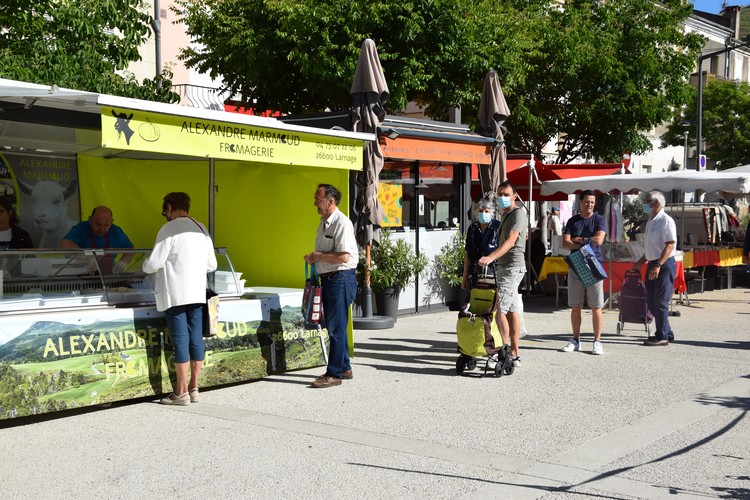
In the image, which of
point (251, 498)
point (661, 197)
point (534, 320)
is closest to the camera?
point (251, 498)

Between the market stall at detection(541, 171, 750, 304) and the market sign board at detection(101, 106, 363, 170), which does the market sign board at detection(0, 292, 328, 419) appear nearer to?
the market sign board at detection(101, 106, 363, 170)

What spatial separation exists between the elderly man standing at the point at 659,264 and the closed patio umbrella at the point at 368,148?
3343 millimetres

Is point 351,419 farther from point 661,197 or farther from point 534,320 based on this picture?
point 534,320

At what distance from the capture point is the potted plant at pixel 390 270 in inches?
490

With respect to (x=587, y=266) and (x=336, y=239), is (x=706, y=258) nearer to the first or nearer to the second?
(x=587, y=266)

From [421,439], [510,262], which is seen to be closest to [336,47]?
[510,262]

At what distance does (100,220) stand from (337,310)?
2396 millimetres

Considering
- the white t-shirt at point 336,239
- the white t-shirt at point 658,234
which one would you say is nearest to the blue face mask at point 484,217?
the white t-shirt at point 336,239

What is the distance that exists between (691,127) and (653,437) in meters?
37.7

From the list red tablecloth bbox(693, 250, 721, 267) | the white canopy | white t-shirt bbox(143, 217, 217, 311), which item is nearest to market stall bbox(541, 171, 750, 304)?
the white canopy

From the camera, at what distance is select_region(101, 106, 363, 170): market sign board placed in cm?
637

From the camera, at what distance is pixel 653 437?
245 inches

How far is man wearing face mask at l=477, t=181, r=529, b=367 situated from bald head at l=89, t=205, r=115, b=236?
349cm

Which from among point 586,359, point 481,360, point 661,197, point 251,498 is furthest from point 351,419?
point 661,197
